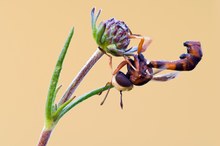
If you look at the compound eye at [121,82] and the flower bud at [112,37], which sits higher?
the flower bud at [112,37]

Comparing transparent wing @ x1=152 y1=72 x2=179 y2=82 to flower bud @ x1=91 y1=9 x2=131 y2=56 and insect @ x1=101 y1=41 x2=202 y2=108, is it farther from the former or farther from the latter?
flower bud @ x1=91 y1=9 x2=131 y2=56

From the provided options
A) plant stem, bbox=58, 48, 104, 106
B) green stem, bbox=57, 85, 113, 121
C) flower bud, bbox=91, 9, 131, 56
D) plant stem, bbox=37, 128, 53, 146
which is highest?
flower bud, bbox=91, 9, 131, 56

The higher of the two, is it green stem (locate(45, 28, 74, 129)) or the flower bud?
the flower bud

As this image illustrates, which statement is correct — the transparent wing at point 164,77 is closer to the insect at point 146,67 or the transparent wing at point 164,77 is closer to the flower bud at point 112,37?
the insect at point 146,67

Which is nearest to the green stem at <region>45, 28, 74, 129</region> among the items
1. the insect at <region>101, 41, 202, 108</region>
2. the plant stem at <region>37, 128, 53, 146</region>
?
the plant stem at <region>37, 128, 53, 146</region>

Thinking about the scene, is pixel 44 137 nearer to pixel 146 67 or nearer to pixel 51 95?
pixel 51 95

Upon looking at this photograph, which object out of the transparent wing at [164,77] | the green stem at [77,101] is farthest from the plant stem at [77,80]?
the transparent wing at [164,77]

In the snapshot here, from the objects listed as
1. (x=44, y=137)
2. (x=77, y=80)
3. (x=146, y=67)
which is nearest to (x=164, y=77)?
(x=146, y=67)

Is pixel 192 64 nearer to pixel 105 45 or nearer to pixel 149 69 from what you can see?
pixel 149 69
